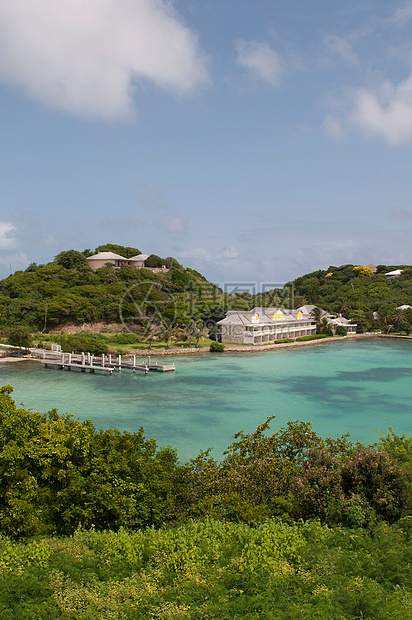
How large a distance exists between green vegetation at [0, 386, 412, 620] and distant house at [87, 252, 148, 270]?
57871mm

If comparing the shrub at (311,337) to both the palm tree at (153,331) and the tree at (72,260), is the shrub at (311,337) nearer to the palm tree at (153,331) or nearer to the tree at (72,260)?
the palm tree at (153,331)

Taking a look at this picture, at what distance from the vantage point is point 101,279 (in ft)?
201

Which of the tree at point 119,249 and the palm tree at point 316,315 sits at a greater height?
the tree at point 119,249

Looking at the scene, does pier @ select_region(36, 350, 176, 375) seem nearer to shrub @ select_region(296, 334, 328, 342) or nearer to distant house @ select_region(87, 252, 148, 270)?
shrub @ select_region(296, 334, 328, 342)

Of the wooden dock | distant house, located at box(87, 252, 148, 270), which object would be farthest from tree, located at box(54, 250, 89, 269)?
the wooden dock

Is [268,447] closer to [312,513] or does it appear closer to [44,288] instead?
[312,513]

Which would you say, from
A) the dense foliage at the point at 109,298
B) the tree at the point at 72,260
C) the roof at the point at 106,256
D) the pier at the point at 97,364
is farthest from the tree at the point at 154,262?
the pier at the point at 97,364

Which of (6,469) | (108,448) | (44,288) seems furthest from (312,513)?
(44,288)

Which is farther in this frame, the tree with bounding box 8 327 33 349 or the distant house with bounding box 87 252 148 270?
the distant house with bounding box 87 252 148 270

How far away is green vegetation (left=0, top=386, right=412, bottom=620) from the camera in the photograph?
5.23 m

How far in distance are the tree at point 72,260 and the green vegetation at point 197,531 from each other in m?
58.1

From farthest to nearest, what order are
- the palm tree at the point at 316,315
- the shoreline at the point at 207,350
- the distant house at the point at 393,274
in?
the distant house at the point at 393,274 < the palm tree at the point at 316,315 < the shoreline at the point at 207,350

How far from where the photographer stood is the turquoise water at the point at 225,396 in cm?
2067

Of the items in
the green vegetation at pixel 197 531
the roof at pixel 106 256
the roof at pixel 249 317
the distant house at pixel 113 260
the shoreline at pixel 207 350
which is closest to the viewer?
the green vegetation at pixel 197 531
